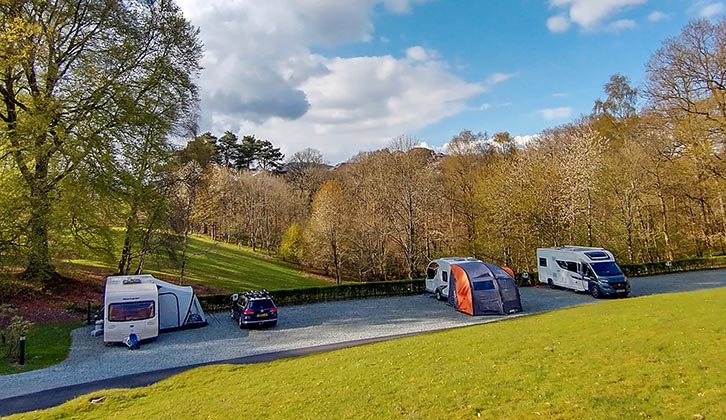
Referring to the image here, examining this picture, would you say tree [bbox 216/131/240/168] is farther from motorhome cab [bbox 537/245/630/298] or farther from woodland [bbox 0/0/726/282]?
motorhome cab [bbox 537/245/630/298]

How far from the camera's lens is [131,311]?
58.5ft

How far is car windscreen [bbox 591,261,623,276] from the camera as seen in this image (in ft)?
79.7

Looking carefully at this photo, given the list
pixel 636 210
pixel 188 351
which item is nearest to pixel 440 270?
pixel 188 351

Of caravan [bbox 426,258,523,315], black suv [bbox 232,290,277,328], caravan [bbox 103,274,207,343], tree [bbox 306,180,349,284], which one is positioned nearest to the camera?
caravan [bbox 103,274,207,343]

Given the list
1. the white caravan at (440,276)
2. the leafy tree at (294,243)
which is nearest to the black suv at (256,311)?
the white caravan at (440,276)

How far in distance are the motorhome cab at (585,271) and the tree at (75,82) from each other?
25.1 metres

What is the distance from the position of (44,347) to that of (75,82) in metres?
13.7

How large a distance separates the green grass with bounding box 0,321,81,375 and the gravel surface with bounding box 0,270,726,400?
313mm

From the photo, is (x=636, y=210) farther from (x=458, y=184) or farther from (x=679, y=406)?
(x=679, y=406)

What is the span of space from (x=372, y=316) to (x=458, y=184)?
23.7 m

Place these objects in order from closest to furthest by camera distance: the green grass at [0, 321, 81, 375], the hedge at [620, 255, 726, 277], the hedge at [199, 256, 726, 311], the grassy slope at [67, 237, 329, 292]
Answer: the green grass at [0, 321, 81, 375] < the hedge at [199, 256, 726, 311] < the hedge at [620, 255, 726, 277] < the grassy slope at [67, 237, 329, 292]

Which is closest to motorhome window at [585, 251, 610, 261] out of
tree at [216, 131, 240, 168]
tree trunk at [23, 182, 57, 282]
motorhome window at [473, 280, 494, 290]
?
motorhome window at [473, 280, 494, 290]

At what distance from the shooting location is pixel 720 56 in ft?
94.0

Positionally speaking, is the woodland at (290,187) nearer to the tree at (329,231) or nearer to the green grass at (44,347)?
the tree at (329,231)
